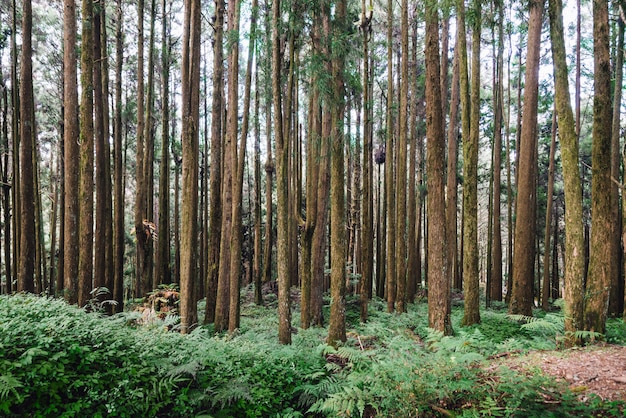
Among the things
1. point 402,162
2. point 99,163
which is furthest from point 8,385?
point 402,162

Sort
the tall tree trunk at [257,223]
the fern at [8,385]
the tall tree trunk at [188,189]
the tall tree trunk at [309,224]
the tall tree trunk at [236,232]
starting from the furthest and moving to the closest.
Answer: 1. the tall tree trunk at [257,223]
2. the tall tree trunk at [309,224]
3. the tall tree trunk at [236,232]
4. the tall tree trunk at [188,189]
5. the fern at [8,385]

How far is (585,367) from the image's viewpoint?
4.45 metres

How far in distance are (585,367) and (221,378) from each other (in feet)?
14.8

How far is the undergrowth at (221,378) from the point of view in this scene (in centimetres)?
387

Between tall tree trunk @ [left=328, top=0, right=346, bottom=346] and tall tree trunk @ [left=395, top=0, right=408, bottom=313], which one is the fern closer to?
tall tree trunk @ [left=328, top=0, right=346, bottom=346]

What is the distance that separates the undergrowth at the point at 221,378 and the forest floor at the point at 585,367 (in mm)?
275

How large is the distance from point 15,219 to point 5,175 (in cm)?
276

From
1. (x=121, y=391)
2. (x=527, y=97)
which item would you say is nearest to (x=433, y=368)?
(x=121, y=391)

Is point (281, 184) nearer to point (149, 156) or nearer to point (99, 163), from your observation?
point (99, 163)

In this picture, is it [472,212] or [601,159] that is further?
[472,212]

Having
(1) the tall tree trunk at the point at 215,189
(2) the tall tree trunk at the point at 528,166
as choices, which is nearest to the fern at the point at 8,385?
(1) the tall tree trunk at the point at 215,189

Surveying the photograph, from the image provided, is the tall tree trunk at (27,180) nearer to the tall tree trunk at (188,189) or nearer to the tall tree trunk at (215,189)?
the tall tree trunk at (215,189)

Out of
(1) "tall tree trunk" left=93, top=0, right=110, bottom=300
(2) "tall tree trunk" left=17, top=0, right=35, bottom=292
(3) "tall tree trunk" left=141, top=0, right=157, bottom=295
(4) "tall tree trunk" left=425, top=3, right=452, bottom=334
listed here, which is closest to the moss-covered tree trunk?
(4) "tall tree trunk" left=425, top=3, right=452, bottom=334

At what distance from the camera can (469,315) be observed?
880cm
